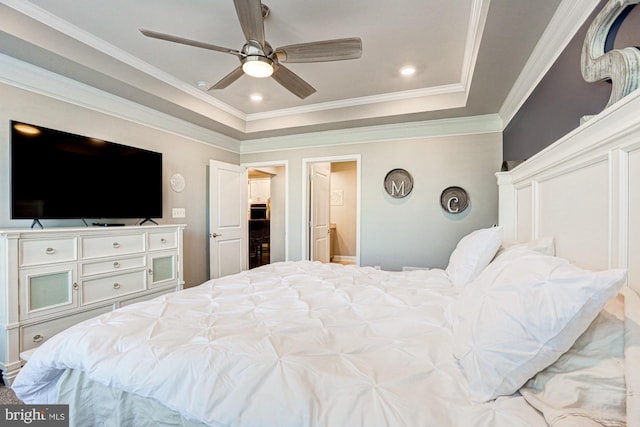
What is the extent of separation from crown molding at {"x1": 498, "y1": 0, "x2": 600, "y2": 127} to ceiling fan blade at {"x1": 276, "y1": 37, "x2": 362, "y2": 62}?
120 cm

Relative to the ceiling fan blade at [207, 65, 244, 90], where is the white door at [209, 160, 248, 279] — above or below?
below

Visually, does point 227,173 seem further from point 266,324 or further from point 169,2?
point 266,324

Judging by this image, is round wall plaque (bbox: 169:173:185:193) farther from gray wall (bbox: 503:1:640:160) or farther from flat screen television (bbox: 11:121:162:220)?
gray wall (bbox: 503:1:640:160)

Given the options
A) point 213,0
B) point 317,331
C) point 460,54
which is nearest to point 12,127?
point 213,0

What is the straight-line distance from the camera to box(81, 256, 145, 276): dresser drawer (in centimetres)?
243

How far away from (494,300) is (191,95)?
3619 mm

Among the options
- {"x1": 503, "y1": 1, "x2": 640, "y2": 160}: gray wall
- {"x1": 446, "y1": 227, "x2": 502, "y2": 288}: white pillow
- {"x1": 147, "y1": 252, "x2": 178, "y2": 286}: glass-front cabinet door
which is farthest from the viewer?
{"x1": 147, "y1": 252, "x2": 178, "y2": 286}: glass-front cabinet door

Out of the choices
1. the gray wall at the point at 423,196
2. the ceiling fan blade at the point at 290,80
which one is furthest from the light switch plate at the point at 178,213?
the ceiling fan blade at the point at 290,80

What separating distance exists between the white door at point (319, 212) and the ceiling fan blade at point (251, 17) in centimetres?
A: 279

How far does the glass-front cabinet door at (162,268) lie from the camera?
116 inches

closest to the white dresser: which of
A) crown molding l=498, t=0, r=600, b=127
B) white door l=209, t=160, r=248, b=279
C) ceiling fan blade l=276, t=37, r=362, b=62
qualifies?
white door l=209, t=160, r=248, b=279

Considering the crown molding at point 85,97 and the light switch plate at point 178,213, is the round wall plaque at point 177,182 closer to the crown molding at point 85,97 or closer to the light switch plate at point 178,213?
the light switch plate at point 178,213

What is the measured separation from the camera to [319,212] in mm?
5039

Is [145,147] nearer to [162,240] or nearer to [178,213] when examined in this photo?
[178,213]
